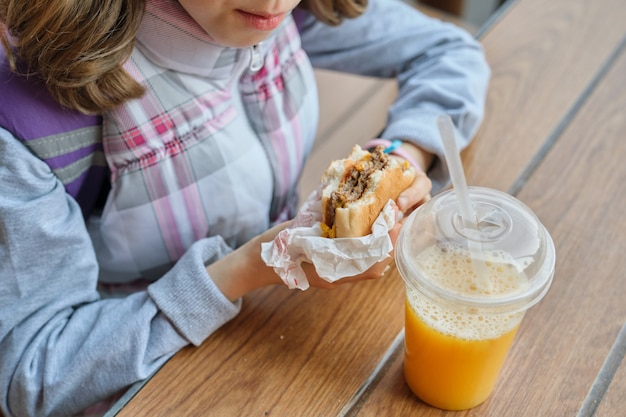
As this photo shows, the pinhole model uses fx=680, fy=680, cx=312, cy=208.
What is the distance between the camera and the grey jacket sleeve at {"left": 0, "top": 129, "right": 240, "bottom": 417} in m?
0.84

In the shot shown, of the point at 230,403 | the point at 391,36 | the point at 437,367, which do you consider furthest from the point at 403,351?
the point at 391,36

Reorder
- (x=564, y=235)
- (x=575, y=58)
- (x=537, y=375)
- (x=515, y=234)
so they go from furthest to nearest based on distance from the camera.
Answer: (x=575, y=58) → (x=564, y=235) → (x=537, y=375) → (x=515, y=234)

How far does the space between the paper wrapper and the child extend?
4 centimetres

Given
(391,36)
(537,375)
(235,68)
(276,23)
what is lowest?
(537,375)

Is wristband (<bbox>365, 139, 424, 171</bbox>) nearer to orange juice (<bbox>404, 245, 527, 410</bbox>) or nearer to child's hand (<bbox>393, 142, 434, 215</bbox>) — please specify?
child's hand (<bbox>393, 142, 434, 215</bbox>)

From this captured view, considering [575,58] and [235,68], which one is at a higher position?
[235,68]

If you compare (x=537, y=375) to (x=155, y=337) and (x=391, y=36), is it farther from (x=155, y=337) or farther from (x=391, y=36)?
(x=391, y=36)

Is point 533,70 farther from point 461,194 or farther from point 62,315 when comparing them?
point 62,315

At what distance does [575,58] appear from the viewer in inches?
51.5

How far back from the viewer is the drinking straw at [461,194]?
2.25 feet

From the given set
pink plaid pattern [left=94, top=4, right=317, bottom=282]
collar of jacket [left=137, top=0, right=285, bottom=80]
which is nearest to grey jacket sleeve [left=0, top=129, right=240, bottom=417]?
pink plaid pattern [left=94, top=4, right=317, bottom=282]

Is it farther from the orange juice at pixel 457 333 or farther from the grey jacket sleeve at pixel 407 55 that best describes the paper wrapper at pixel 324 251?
the grey jacket sleeve at pixel 407 55

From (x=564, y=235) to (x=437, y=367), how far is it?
0.35 metres

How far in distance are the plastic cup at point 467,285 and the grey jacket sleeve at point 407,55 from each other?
0.44 m
